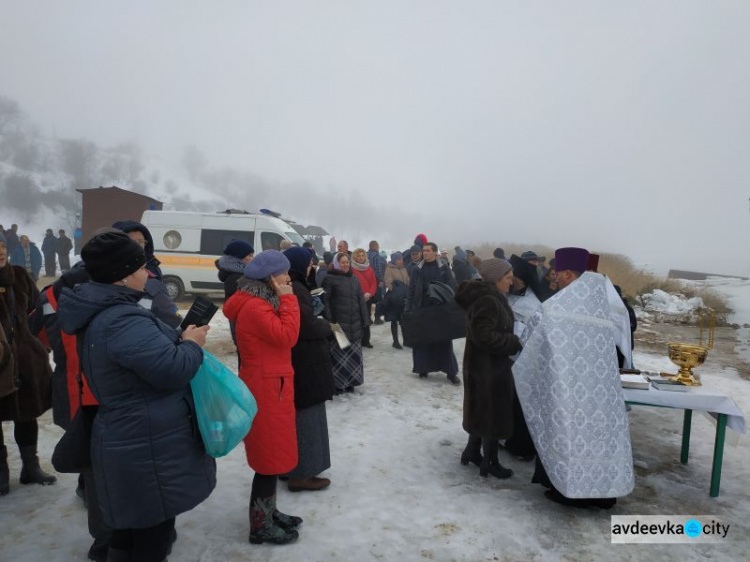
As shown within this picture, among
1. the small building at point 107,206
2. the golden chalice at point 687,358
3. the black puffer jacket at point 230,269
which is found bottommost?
the golden chalice at point 687,358

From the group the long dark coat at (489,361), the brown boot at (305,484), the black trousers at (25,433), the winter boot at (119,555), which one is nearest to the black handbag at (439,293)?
the long dark coat at (489,361)

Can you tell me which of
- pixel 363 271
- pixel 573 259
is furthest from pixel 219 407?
pixel 363 271

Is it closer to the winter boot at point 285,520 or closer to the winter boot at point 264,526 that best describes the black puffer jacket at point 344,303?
the winter boot at point 285,520

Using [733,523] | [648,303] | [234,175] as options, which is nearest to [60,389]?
[733,523]

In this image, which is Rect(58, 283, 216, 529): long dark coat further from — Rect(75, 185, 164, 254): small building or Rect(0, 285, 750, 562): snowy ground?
Rect(75, 185, 164, 254): small building

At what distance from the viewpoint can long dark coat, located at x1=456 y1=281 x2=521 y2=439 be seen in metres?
3.63

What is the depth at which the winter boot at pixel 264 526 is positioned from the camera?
2805 mm

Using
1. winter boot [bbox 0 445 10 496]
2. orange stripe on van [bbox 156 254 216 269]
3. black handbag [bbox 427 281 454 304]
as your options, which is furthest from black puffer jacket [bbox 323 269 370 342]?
orange stripe on van [bbox 156 254 216 269]

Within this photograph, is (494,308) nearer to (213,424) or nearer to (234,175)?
(213,424)

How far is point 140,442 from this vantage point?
73.0 inches

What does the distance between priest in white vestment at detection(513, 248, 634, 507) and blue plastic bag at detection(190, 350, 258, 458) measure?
2069 mm

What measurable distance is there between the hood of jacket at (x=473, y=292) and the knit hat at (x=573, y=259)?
0.52 meters

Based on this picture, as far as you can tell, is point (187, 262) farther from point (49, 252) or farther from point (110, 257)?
point (110, 257)

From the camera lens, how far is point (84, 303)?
180cm
